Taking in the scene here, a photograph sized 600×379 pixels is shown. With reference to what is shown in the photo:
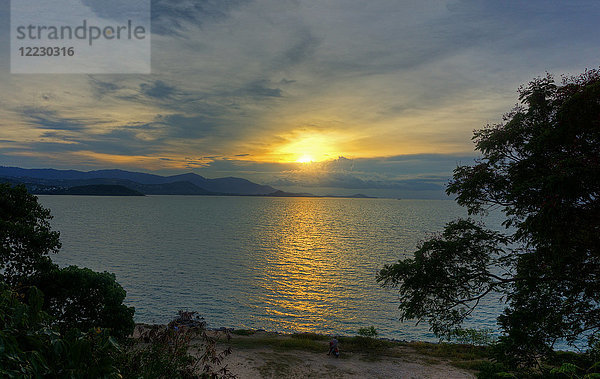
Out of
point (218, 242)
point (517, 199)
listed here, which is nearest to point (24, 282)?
point (517, 199)

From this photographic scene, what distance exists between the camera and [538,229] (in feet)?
39.2

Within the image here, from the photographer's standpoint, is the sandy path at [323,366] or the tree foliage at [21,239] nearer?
the tree foliage at [21,239]

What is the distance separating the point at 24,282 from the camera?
60.5 ft

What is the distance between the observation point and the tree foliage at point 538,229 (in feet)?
37.0

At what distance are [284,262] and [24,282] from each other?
59.9 meters

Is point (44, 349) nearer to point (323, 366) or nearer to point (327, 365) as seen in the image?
point (323, 366)

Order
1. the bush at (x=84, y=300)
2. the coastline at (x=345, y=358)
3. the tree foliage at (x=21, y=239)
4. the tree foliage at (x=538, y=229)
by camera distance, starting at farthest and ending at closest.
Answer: the coastline at (x=345, y=358) < the bush at (x=84, y=300) < the tree foliage at (x=21, y=239) < the tree foliage at (x=538, y=229)

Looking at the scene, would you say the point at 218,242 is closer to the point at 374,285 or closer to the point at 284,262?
the point at 284,262

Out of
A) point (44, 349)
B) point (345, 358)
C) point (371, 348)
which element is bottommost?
point (371, 348)

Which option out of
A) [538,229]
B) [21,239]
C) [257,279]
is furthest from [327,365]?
[257,279]

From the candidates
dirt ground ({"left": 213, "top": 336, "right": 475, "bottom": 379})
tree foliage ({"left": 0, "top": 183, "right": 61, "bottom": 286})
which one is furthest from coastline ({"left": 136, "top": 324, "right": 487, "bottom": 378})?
tree foliage ({"left": 0, "top": 183, "right": 61, "bottom": 286})

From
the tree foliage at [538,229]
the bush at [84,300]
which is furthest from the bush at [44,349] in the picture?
the bush at [84,300]

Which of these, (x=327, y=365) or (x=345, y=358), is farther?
(x=345, y=358)

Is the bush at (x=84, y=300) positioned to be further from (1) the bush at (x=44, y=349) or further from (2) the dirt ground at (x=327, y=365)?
(1) the bush at (x=44, y=349)
